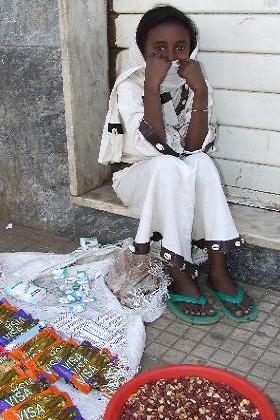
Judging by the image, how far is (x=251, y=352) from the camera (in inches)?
103

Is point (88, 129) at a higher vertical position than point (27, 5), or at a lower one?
lower

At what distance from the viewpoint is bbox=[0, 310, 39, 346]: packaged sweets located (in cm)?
264

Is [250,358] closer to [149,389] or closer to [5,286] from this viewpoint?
[149,389]

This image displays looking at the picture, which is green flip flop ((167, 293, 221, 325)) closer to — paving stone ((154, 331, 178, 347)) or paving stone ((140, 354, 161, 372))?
paving stone ((154, 331, 178, 347))

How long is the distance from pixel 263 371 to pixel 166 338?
0.49 meters

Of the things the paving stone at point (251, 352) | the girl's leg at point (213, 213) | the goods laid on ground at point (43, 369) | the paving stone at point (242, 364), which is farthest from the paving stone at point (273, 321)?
the goods laid on ground at point (43, 369)

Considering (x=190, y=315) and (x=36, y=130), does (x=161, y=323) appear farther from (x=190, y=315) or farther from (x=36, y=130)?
(x=36, y=130)

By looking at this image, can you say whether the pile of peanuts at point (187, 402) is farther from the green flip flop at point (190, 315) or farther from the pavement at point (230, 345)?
the green flip flop at point (190, 315)

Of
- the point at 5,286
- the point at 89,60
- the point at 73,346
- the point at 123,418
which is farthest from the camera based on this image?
the point at 89,60

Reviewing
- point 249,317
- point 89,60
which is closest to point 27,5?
point 89,60

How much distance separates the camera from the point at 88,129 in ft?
11.5

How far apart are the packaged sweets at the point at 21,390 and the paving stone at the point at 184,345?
2.11 feet

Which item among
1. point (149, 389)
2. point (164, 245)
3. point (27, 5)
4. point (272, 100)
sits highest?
point (27, 5)

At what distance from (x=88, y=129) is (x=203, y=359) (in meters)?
1.62
